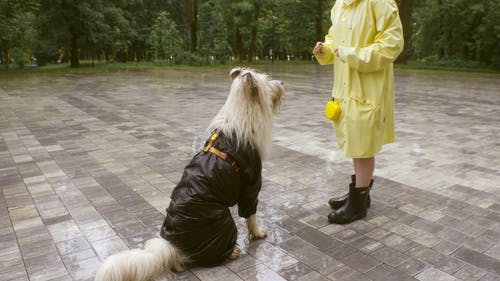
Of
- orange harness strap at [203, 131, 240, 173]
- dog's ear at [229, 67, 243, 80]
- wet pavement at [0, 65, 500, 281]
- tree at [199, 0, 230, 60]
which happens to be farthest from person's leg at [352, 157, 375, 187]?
tree at [199, 0, 230, 60]

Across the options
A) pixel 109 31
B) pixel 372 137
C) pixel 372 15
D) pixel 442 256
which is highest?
pixel 109 31

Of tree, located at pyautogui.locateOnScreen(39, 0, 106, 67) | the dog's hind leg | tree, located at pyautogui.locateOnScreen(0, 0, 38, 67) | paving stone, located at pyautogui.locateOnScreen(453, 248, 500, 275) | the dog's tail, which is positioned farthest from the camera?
tree, located at pyautogui.locateOnScreen(39, 0, 106, 67)

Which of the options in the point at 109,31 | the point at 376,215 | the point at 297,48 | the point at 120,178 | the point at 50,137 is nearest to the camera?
the point at 376,215

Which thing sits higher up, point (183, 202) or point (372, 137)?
point (372, 137)

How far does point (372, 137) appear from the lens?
3596 mm

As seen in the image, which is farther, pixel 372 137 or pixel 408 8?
pixel 408 8

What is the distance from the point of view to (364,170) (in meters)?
3.87

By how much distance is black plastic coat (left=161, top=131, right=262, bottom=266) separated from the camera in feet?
9.73

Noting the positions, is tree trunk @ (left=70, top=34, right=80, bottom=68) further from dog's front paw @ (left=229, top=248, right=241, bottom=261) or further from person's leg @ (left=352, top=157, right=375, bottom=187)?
dog's front paw @ (left=229, top=248, right=241, bottom=261)

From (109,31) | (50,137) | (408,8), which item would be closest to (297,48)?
(408,8)

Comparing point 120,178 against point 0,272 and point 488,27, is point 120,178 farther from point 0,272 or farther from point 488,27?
point 488,27

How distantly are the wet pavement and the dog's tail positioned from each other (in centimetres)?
16

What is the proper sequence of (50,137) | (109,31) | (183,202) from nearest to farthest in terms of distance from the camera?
(183,202), (50,137), (109,31)

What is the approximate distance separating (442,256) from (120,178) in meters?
3.81
